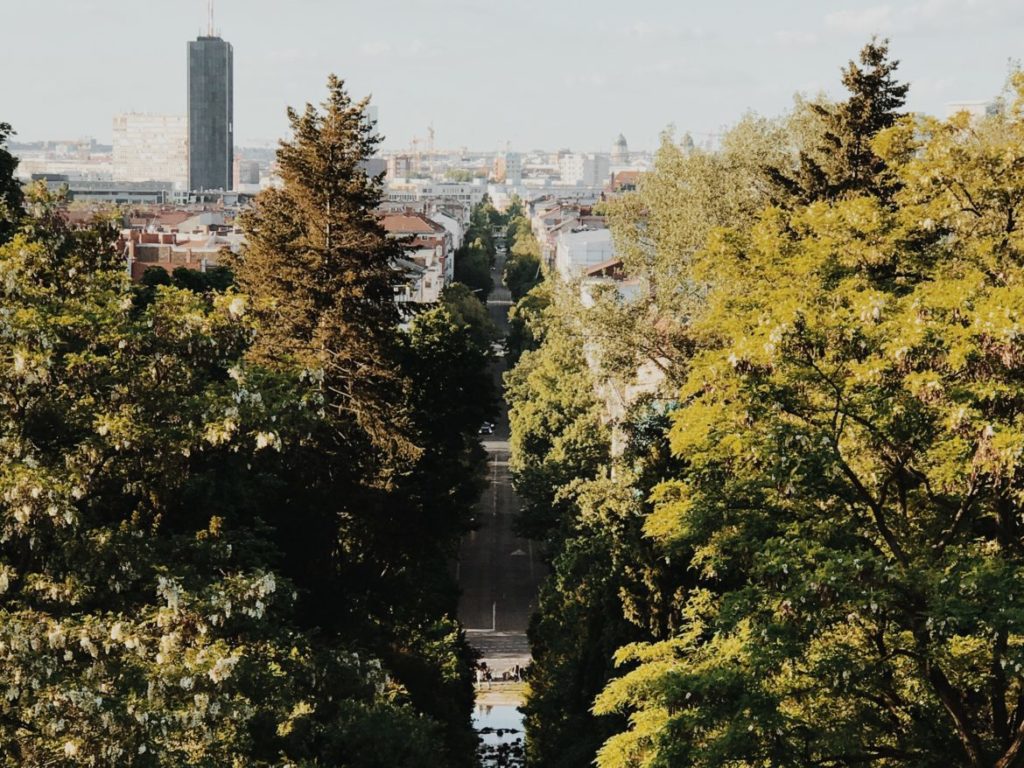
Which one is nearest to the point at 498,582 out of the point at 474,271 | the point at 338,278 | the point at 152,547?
the point at 338,278

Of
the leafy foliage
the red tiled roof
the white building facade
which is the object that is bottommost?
the leafy foliage

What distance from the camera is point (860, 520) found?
17922mm

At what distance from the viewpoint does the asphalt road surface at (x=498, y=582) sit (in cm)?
5231

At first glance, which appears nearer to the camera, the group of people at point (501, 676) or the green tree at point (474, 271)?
the group of people at point (501, 676)

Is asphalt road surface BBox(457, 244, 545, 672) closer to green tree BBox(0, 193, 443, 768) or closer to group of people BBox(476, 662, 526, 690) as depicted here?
group of people BBox(476, 662, 526, 690)

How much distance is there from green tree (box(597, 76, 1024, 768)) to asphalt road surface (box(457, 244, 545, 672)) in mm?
32078

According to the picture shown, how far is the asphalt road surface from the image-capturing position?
172 ft

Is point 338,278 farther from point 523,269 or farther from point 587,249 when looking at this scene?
point 523,269

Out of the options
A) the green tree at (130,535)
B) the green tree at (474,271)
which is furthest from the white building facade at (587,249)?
the green tree at (130,535)

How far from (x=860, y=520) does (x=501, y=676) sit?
106 feet

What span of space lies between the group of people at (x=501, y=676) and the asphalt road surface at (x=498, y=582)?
→ 658mm

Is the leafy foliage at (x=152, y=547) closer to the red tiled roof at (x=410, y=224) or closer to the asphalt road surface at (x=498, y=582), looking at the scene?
the asphalt road surface at (x=498, y=582)

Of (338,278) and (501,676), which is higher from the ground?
(338,278)

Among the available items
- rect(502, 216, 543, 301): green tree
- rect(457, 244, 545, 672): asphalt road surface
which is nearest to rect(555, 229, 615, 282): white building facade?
rect(502, 216, 543, 301): green tree
